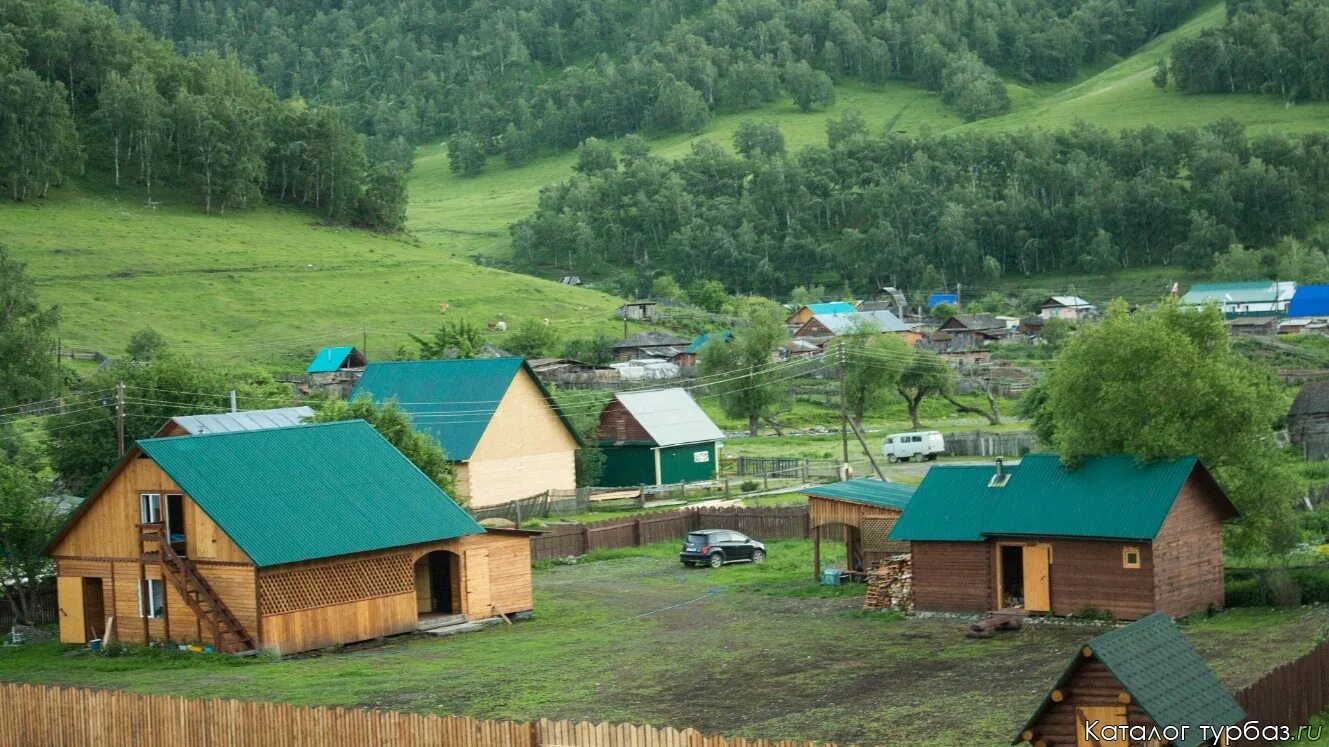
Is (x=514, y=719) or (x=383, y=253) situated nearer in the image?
(x=514, y=719)

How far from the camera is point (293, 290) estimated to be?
4596 inches

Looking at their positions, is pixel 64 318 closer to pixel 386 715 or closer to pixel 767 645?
pixel 767 645

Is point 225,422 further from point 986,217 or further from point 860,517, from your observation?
point 986,217

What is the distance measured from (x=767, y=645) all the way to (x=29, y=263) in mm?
86144

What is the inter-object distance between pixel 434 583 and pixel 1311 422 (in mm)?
44194

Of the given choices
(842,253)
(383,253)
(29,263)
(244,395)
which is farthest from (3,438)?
(842,253)

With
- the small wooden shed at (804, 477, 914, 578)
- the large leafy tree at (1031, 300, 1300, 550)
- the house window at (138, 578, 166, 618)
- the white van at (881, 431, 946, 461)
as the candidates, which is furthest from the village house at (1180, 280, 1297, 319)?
the house window at (138, 578, 166, 618)

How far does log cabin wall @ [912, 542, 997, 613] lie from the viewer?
37.4 m

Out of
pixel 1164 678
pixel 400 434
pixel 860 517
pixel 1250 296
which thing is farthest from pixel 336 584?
pixel 1250 296

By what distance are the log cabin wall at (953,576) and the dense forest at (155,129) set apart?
106m

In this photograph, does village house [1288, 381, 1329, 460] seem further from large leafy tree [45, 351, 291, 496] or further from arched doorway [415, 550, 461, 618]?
large leafy tree [45, 351, 291, 496]

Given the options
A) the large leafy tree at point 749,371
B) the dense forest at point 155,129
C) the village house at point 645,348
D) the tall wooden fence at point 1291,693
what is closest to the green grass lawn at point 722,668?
the tall wooden fence at point 1291,693

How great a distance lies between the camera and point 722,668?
32125 mm

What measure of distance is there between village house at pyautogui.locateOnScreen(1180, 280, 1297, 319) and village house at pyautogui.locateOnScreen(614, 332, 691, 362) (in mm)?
46410
